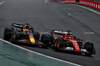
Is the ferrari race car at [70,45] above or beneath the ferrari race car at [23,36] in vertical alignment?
beneath

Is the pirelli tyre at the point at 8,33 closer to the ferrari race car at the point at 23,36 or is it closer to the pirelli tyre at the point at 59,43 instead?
the ferrari race car at the point at 23,36

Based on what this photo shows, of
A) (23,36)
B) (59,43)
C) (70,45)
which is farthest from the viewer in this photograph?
(23,36)

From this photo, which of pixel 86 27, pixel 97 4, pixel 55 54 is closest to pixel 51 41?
pixel 55 54

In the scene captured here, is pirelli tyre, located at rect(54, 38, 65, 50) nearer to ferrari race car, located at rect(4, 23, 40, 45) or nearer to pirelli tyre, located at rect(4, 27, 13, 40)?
ferrari race car, located at rect(4, 23, 40, 45)

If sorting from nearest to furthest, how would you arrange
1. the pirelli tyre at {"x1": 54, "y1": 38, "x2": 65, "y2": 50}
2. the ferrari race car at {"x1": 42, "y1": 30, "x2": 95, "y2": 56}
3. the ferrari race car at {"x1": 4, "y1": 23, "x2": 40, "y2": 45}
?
1. the ferrari race car at {"x1": 42, "y1": 30, "x2": 95, "y2": 56}
2. the pirelli tyre at {"x1": 54, "y1": 38, "x2": 65, "y2": 50}
3. the ferrari race car at {"x1": 4, "y1": 23, "x2": 40, "y2": 45}

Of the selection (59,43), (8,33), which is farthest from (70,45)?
(8,33)

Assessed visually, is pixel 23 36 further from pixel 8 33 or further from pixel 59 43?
pixel 59 43

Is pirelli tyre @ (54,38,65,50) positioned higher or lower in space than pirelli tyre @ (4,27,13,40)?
lower

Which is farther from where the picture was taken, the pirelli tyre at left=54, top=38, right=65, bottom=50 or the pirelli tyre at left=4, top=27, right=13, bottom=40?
the pirelli tyre at left=4, top=27, right=13, bottom=40

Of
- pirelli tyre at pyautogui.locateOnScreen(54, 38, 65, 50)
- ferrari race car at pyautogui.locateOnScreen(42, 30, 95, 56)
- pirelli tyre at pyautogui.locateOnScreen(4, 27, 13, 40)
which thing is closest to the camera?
ferrari race car at pyautogui.locateOnScreen(42, 30, 95, 56)

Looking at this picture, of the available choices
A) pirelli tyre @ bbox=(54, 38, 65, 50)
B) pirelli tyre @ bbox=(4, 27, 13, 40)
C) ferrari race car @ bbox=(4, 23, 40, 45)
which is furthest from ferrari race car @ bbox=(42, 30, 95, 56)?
pirelli tyre @ bbox=(4, 27, 13, 40)

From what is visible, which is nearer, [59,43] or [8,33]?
[59,43]

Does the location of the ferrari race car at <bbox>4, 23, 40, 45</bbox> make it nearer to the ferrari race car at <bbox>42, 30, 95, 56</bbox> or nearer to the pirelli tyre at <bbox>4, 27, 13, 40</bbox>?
the pirelli tyre at <bbox>4, 27, 13, 40</bbox>

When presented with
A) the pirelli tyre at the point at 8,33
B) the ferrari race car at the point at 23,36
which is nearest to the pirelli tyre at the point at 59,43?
the ferrari race car at the point at 23,36
